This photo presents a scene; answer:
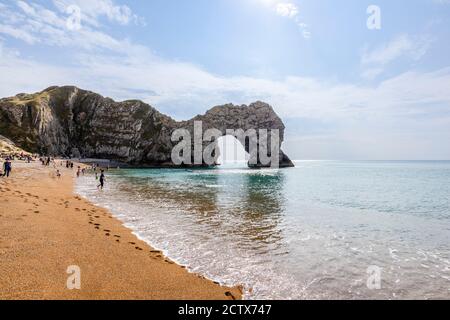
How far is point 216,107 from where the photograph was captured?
177m

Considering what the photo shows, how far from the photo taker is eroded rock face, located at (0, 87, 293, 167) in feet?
491

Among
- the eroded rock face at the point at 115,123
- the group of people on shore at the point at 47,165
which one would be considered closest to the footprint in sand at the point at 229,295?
the group of people on shore at the point at 47,165

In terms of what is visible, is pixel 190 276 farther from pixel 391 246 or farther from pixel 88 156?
pixel 88 156

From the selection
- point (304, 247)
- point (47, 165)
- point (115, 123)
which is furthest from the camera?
point (115, 123)

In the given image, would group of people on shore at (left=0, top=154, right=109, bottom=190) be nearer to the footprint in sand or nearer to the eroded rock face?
the footprint in sand

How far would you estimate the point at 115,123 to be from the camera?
535ft

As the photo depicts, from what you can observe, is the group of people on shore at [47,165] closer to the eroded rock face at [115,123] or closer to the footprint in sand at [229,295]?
the footprint in sand at [229,295]

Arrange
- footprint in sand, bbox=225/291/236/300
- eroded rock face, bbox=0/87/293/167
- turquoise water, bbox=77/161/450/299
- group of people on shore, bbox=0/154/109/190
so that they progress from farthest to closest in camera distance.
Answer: eroded rock face, bbox=0/87/293/167
group of people on shore, bbox=0/154/109/190
turquoise water, bbox=77/161/450/299
footprint in sand, bbox=225/291/236/300

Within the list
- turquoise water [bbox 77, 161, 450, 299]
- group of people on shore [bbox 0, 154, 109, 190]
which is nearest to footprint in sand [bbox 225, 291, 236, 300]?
turquoise water [bbox 77, 161, 450, 299]

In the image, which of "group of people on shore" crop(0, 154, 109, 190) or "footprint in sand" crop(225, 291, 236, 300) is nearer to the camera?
"footprint in sand" crop(225, 291, 236, 300)

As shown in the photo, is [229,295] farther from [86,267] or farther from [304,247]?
[304,247]

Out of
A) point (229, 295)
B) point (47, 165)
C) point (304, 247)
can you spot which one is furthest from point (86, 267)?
point (47, 165)

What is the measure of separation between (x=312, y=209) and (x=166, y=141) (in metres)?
139

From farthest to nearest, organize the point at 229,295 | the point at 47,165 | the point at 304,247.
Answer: the point at 47,165, the point at 304,247, the point at 229,295
